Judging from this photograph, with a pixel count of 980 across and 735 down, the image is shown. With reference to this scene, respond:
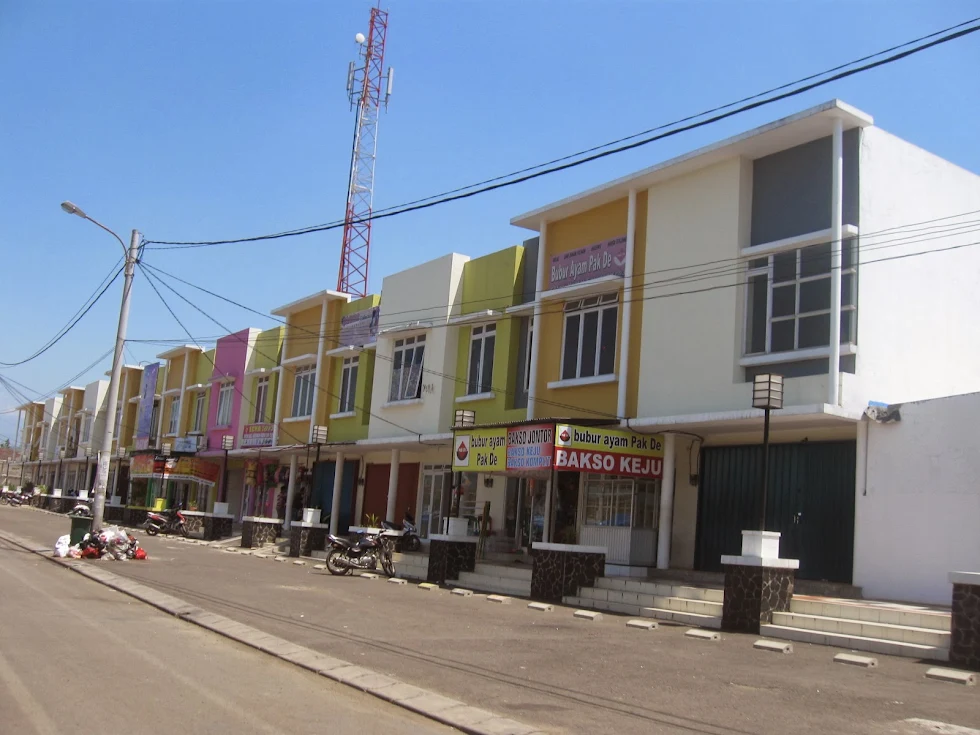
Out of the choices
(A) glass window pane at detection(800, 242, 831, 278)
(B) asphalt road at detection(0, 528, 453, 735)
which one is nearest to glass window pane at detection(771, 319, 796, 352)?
(A) glass window pane at detection(800, 242, 831, 278)

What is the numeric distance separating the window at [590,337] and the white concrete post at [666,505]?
238 cm

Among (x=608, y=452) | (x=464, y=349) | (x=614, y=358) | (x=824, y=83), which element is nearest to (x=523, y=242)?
(x=464, y=349)

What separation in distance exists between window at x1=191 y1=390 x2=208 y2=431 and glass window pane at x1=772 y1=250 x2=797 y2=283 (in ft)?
106

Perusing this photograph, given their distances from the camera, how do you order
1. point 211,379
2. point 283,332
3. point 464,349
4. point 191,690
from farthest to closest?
point 211,379 < point 283,332 < point 464,349 < point 191,690

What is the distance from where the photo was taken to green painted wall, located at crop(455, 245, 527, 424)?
24.4 metres

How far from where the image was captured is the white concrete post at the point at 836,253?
51.8ft

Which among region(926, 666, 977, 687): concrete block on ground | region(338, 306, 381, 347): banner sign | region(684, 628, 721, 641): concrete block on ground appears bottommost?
region(684, 628, 721, 641): concrete block on ground

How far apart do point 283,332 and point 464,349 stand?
12.8 meters

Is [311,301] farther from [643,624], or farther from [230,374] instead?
[643,624]

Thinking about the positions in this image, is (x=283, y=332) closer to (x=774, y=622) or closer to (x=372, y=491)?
(x=372, y=491)

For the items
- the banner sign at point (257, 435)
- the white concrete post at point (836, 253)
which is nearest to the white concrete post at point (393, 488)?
the banner sign at point (257, 435)

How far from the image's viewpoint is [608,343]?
70.2ft

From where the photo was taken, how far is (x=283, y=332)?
1451 inches

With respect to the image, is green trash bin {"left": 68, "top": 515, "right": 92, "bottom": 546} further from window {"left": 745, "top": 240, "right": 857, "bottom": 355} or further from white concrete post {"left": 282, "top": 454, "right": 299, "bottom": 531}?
window {"left": 745, "top": 240, "right": 857, "bottom": 355}
